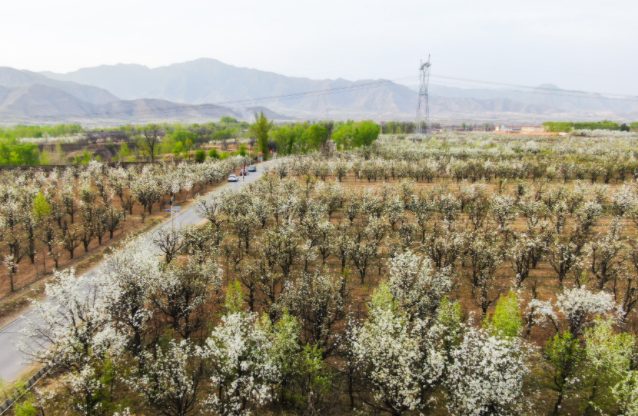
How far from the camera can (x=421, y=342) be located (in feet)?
69.1

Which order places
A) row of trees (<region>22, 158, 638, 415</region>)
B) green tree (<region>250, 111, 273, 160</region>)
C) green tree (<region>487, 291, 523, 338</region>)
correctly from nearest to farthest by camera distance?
1. row of trees (<region>22, 158, 638, 415</region>)
2. green tree (<region>487, 291, 523, 338</region>)
3. green tree (<region>250, 111, 273, 160</region>)

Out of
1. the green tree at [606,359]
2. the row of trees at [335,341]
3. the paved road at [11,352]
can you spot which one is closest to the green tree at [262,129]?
the row of trees at [335,341]

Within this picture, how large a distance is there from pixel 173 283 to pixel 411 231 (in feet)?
86.4

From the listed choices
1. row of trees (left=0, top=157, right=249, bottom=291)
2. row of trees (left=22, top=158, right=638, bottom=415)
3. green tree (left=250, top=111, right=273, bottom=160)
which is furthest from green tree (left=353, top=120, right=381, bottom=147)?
row of trees (left=22, top=158, right=638, bottom=415)

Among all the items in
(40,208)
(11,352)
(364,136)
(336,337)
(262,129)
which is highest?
(262,129)

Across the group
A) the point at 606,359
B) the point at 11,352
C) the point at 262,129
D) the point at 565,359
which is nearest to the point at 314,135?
the point at 262,129

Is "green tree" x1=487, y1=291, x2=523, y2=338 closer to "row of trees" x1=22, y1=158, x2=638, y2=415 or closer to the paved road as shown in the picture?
"row of trees" x1=22, y1=158, x2=638, y2=415

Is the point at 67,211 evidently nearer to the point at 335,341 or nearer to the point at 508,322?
the point at 335,341

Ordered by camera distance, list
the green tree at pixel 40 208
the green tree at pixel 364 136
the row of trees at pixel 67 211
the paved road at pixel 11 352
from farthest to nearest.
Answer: the green tree at pixel 364 136
the green tree at pixel 40 208
the row of trees at pixel 67 211
the paved road at pixel 11 352

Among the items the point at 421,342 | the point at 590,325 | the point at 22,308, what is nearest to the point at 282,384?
the point at 421,342

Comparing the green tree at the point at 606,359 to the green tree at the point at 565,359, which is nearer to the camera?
the green tree at the point at 606,359

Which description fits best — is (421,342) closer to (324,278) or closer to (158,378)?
(324,278)

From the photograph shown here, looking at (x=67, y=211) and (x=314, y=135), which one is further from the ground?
(x=314, y=135)

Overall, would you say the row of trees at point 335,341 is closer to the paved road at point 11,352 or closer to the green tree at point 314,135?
the paved road at point 11,352
